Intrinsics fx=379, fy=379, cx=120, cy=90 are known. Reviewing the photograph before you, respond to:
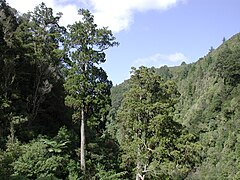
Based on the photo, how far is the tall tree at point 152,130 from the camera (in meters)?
18.5

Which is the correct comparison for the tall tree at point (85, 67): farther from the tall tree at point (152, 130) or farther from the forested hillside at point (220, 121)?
the forested hillside at point (220, 121)

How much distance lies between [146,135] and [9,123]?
765 centimetres

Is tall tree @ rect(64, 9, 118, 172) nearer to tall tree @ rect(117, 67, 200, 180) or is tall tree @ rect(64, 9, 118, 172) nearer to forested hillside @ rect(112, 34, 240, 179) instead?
tall tree @ rect(117, 67, 200, 180)

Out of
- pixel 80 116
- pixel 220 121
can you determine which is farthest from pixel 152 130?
pixel 220 121

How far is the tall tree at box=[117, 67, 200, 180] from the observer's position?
18.5 m

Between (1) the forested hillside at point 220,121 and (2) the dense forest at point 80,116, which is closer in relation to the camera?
(2) the dense forest at point 80,116

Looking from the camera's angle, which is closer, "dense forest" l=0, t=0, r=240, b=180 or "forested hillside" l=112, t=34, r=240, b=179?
"dense forest" l=0, t=0, r=240, b=180

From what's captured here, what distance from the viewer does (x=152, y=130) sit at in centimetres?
1881

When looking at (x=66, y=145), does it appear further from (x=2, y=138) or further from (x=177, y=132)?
(x=177, y=132)

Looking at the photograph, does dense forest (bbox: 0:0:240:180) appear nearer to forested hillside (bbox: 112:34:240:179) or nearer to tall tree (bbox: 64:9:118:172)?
tall tree (bbox: 64:9:118:172)

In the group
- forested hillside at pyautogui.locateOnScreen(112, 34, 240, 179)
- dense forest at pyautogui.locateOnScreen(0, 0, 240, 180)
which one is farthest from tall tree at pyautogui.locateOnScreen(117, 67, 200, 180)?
forested hillside at pyautogui.locateOnScreen(112, 34, 240, 179)

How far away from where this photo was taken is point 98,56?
1967 centimetres

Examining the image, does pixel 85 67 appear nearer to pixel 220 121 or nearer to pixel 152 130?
pixel 152 130

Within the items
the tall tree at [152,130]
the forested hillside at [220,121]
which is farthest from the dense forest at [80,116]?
the forested hillside at [220,121]
